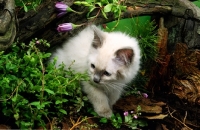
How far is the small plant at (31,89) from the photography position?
106 inches

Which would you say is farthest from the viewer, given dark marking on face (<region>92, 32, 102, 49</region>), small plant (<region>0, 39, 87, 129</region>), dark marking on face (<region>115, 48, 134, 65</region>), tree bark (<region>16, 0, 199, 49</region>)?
tree bark (<region>16, 0, 199, 49</region>)

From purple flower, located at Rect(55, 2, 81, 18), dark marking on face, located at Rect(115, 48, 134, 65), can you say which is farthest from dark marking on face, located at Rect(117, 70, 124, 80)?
purple flower, located at Rect(55, 2, 81, 18)

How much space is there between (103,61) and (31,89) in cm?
63

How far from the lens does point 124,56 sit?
3.05 metres

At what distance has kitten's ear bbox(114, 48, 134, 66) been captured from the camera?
303 centimetres

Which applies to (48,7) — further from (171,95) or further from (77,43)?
(171,95)

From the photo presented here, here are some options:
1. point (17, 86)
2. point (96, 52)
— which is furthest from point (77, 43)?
point (17, 86)

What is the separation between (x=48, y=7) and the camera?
3.31 meters

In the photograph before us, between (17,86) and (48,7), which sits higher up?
(48,7)

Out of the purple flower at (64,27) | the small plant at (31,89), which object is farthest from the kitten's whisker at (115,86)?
the purple flower at (64,27)

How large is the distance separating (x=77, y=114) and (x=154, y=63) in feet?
3.62

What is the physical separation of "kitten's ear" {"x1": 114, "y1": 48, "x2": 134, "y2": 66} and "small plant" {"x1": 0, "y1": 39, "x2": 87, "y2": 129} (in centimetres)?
32

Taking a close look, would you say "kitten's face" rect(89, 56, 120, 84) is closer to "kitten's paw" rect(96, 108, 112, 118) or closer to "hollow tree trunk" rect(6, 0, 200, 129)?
"kitten's paw" rect(96, 108, 112, 118)

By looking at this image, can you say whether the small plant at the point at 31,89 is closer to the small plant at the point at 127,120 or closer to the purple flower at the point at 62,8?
the small plant at the point at 127,120
